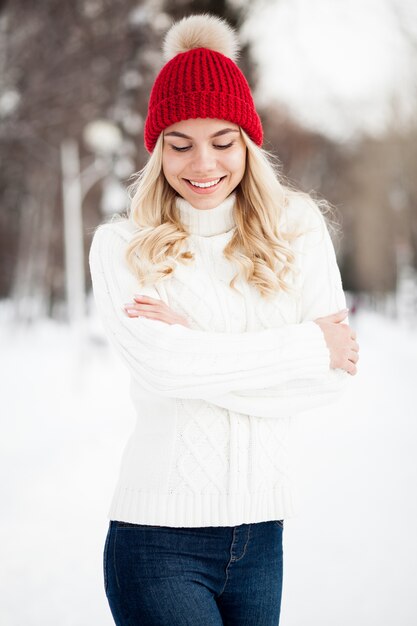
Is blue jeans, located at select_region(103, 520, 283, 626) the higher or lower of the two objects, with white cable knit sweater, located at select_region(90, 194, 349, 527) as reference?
lower

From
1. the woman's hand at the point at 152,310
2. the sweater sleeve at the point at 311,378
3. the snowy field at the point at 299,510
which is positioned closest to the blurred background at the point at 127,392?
the snowy field at the point at 299,510

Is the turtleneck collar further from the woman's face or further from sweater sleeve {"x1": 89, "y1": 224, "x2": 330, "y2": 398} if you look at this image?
sweater sleeve {"x1": 89, "y1": 224, "x2": 330, "y2": 398}

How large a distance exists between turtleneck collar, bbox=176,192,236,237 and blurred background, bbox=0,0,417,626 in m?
0.76

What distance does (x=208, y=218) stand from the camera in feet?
6.79

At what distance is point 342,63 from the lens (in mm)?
6473

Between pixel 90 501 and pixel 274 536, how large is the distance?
11.7 feet

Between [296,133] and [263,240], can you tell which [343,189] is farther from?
[263,240]

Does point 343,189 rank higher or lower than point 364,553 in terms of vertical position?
higher

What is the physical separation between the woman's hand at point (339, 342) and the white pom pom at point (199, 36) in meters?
0.92

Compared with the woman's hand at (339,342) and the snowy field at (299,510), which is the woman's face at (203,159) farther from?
the snowy field at (299,510)

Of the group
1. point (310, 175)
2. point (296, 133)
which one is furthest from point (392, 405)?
point (310, 175)

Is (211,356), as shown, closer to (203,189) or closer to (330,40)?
(203,189)

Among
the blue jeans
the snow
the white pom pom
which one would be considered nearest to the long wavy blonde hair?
the white pom pom

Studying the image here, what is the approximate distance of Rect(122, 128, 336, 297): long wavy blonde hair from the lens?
195 centimetres
